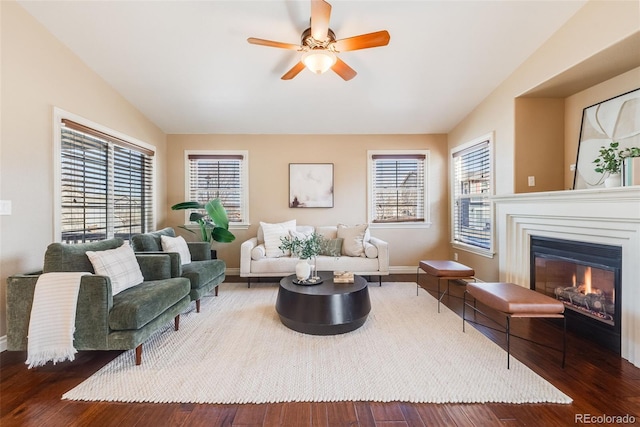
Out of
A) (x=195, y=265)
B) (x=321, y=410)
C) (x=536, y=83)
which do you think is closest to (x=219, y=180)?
(x=195, y=265)

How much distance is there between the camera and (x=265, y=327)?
261cm

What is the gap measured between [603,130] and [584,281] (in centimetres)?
149

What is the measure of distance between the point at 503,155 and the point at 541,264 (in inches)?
55.6

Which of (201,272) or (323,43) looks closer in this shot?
(323,43)

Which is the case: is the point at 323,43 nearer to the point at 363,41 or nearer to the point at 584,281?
the point at 363,41

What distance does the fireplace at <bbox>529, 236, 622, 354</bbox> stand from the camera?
2189 mm

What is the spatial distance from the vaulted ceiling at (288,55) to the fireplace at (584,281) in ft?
6.96

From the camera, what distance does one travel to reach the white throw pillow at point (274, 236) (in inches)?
159

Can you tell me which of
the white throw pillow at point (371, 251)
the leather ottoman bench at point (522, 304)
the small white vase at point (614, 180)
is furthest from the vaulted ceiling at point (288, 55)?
the leather ottoman bench at point (522, 304)

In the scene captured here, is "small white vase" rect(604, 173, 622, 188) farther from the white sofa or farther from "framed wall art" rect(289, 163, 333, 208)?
"framed wall art" rect(289, 163, 333, 208)

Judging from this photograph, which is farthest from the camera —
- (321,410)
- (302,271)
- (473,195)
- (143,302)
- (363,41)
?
(473,195)

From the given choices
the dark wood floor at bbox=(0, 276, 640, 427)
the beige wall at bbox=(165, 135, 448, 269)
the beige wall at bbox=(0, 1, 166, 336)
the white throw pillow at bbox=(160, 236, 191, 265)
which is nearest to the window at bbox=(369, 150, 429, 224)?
the beige wall at bbox=(165, 135, 448, 269)

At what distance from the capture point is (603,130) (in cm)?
264

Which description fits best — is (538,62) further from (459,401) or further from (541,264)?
(459,401)
